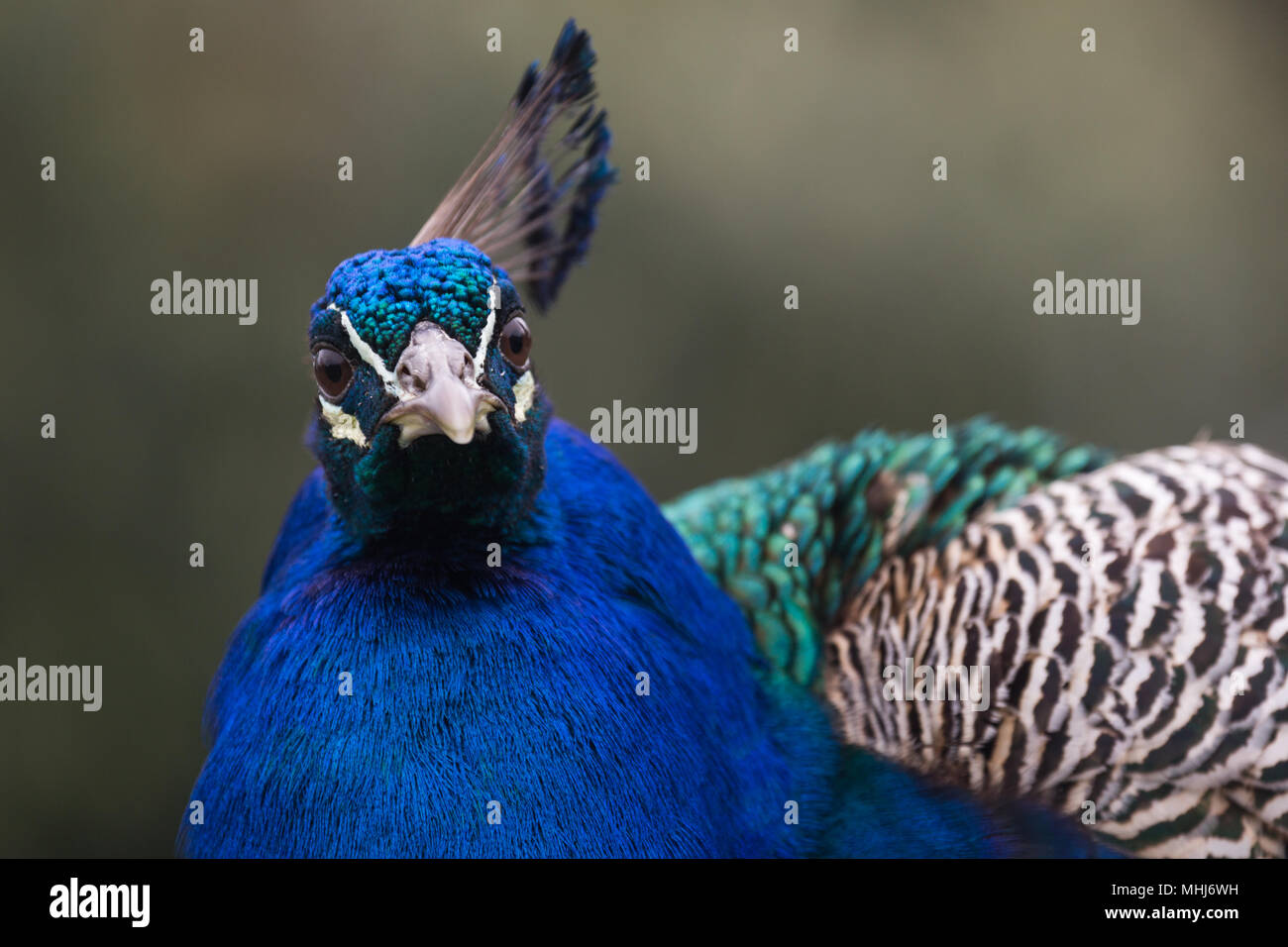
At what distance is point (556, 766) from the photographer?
189cm

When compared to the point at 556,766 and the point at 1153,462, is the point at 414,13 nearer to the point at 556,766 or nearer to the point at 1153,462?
the point at 1153,462

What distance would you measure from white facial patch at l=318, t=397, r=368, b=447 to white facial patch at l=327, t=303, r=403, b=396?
11 cm

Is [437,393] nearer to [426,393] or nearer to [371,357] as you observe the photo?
[426,393]

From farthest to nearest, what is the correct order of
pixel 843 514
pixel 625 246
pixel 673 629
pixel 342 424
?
pixel 625 246, pixel 843 514, pixel 673 629, pixel 342 424

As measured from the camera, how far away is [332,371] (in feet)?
6.35

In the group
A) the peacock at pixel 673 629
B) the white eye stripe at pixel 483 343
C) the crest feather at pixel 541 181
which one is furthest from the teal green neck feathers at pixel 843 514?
the white eye stripe at pixel 483 343

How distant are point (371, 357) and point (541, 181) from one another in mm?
891

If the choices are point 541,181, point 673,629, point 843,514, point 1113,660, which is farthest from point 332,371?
point 1113,660

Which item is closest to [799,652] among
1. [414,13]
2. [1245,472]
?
[1245,472]

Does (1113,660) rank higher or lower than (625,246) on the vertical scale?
lower

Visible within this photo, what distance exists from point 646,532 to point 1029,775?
0.85m

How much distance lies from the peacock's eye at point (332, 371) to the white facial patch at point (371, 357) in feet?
0.16

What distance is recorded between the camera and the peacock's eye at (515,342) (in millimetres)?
1944

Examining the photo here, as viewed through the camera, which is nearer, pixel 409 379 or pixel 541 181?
pixel 409 379
